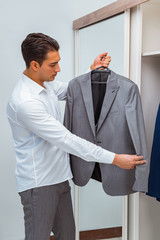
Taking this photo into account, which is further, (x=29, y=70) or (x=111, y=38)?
(x=111, y=38)

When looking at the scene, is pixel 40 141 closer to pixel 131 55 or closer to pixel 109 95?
pixel 109 95

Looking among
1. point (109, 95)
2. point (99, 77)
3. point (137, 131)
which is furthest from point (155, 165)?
point (99, 77)

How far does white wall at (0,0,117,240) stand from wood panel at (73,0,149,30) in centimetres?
15

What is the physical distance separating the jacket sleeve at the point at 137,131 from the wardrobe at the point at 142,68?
213mm

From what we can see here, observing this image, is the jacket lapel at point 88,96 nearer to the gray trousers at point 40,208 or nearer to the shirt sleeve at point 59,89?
the shirt sleeve at point 59,89

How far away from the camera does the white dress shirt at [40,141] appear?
1761mm

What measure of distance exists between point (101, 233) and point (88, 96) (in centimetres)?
117

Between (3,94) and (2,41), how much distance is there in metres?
0.43

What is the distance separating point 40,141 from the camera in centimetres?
187

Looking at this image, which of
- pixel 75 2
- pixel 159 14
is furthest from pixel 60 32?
pixel 159 14

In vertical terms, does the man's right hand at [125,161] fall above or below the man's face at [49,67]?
below

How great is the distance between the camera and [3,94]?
2.79 m

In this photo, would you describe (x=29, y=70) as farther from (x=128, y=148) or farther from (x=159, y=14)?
(x=159, y=14)

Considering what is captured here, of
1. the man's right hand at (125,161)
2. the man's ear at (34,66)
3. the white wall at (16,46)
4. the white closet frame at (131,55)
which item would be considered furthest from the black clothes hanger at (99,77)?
the white wall at (16,46)
